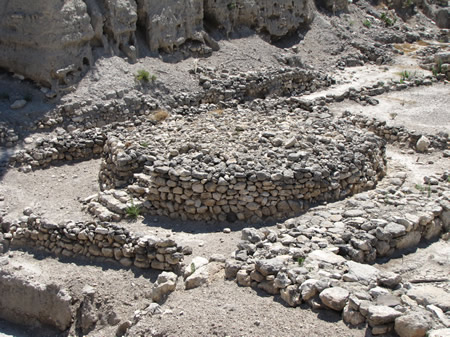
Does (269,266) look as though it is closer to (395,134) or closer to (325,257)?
(325,257)

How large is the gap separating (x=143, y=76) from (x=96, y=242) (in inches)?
312

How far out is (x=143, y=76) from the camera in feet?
52.8

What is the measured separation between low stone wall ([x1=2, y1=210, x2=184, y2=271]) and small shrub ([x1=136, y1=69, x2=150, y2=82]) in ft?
22.4

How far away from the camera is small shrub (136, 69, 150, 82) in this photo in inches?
631

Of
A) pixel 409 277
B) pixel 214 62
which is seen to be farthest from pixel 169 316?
pixel 214 62

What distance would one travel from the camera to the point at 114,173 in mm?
11289

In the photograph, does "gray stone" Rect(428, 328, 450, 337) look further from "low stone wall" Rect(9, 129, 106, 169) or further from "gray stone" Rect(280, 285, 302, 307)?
"low stone wall" Rect(9, 129, 106, 169)

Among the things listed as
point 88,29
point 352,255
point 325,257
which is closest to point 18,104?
point 88,29

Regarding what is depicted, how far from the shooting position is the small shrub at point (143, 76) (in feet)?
52.5

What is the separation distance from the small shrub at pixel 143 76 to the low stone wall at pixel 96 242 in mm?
6837

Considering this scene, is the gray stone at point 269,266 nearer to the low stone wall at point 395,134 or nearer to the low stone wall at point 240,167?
the low stone wall at point 240,167

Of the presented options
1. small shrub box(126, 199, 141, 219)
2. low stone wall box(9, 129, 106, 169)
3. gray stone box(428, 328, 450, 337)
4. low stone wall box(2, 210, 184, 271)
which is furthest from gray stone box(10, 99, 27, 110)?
gray stone box(428, 328, 450, 337)

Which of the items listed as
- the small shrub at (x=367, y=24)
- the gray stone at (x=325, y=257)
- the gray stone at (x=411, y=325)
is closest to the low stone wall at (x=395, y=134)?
the gray stone at (x=325, y=257)

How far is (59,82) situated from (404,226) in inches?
409
